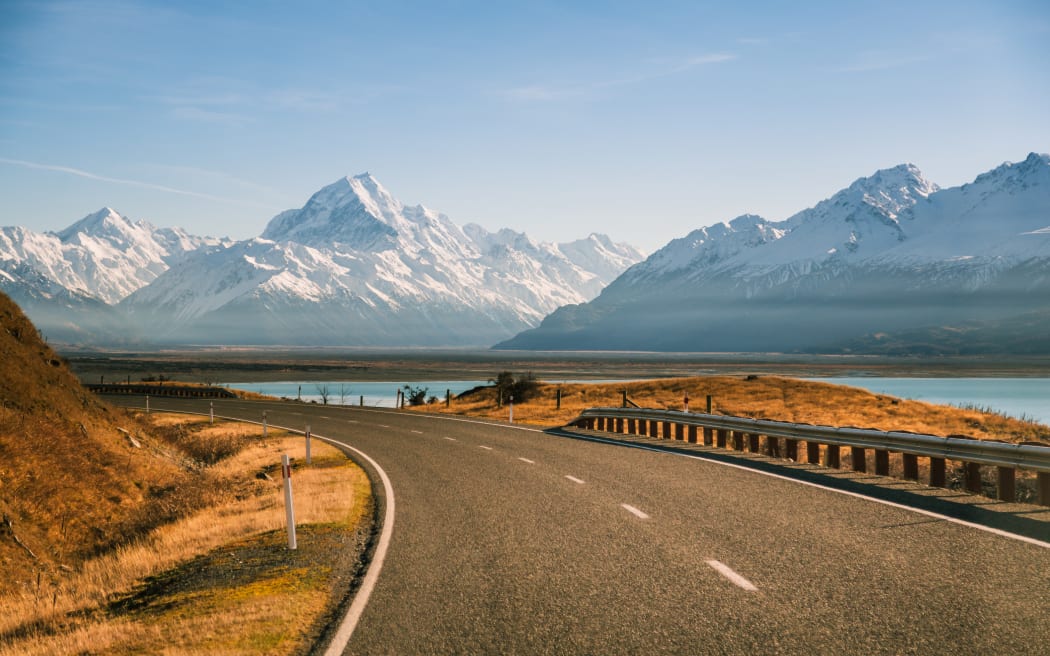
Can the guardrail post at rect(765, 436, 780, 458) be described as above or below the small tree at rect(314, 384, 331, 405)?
above

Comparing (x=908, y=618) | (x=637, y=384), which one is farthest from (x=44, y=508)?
(x=637, y=384)

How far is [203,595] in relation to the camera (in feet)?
31.8

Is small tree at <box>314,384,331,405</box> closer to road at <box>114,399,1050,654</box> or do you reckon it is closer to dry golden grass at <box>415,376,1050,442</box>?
dry golden grass at <box>415,376,1050,442</box>

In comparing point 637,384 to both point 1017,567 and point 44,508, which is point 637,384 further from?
point 1017,567

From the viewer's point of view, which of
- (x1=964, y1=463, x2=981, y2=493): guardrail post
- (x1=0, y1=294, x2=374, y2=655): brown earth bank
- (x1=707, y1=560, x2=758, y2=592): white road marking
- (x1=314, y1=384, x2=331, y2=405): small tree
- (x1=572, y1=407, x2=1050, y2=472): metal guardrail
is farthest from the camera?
(x1=314, y1=384, x2=331, y2=405): small tree

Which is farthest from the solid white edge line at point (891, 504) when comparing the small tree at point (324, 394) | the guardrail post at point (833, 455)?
the small tree at point (324, 394)

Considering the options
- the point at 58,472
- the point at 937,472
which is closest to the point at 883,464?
the point at 937,472

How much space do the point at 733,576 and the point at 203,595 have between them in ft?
17.2

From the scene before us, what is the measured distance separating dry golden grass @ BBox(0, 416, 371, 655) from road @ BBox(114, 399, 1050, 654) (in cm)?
79

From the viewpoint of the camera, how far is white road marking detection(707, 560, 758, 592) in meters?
8.80

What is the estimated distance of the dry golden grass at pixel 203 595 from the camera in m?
7.99

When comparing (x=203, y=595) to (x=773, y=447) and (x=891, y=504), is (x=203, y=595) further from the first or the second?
(x=773, y=447)

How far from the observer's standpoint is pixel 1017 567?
369 inches

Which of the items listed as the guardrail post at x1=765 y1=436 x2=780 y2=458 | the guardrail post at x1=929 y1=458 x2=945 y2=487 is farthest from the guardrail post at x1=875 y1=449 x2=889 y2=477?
the guardrail post at x1=765 y1=436 x2=780 y2=458
